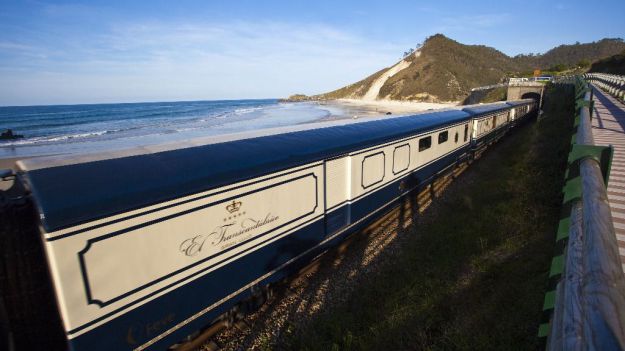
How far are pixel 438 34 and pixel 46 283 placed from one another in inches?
6380

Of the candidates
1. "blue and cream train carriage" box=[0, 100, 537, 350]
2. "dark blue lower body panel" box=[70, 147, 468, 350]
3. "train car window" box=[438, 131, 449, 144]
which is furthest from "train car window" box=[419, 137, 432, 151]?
"blue and cream train carriage" box=[0, 100, 537, 350]

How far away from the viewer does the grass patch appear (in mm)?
4598

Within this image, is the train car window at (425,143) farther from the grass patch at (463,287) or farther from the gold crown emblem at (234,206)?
the gold crown emblem at (234,206)

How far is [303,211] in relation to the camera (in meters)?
6.16

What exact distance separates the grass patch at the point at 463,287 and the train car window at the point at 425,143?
2.32m

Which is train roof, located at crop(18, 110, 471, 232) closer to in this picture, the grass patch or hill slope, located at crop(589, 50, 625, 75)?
the grass patch

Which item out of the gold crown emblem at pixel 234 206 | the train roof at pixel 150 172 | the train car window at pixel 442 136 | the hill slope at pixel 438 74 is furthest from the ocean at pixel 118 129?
the hill slope at pixel 438 74

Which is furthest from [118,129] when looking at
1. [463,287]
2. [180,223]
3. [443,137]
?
[463,287]

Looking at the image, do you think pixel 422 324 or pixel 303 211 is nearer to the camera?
pixel 422 324

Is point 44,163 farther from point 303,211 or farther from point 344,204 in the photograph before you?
point 344,204

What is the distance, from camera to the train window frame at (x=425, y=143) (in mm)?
10298

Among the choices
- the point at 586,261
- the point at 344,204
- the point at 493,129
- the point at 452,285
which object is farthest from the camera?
the point at 493,129

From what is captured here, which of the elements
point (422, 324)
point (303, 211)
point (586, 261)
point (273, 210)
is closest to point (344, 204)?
point (303, 211)

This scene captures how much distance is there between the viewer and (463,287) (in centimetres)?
585
